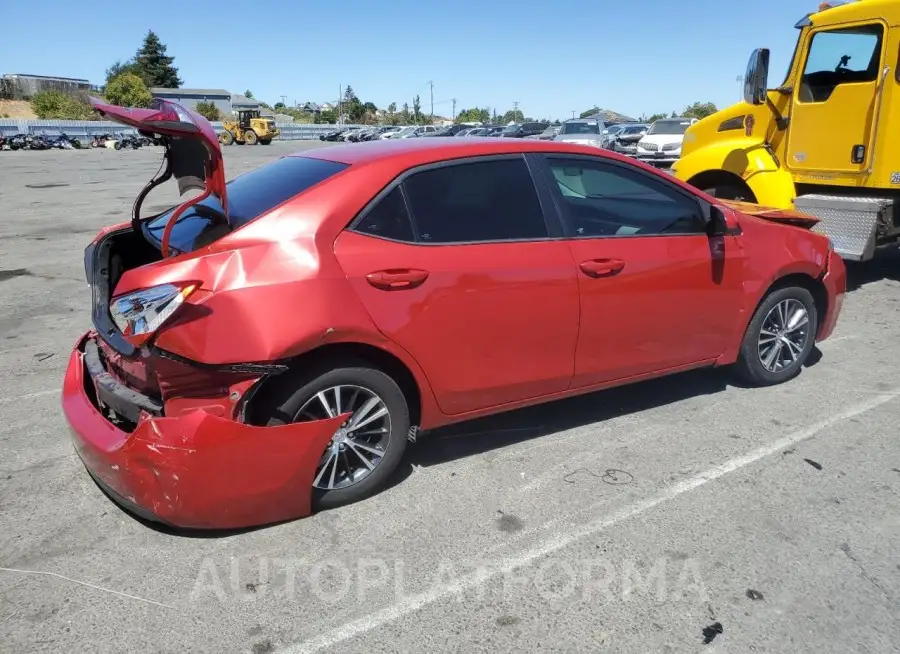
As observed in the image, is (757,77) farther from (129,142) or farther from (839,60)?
(129,142)

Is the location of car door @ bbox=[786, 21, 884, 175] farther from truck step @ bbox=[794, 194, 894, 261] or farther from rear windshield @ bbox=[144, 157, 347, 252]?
rear windshield @ bbox=[144, 157, 347, 252]

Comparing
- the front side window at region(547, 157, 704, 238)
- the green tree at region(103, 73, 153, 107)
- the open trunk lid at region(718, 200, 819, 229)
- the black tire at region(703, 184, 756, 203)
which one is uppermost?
the green tree at region(103, 73, 153, 107)

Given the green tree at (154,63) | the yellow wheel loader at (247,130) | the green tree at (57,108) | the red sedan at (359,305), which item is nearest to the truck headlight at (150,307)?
the red sedan at (359,305)

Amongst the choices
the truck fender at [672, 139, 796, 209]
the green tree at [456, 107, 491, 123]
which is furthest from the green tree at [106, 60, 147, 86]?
the truck fender at [672, 139, 796, 209]

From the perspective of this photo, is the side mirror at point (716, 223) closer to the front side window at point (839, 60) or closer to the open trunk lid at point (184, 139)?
the open trunk lid at point (184, 139)

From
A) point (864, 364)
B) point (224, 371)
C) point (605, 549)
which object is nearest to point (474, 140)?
point (224, 371)

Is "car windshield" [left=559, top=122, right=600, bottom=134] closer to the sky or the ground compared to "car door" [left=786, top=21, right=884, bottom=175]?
closer to the ground

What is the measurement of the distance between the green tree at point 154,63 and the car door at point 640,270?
11253cm

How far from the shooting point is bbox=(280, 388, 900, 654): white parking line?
251 cm

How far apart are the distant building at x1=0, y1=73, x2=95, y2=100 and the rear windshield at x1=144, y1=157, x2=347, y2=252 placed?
314 feet

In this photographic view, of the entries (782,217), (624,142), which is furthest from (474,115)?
(782,217)

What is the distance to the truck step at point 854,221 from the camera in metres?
6.91

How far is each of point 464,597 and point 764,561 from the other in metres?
1.26

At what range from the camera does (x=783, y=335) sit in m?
4.74
